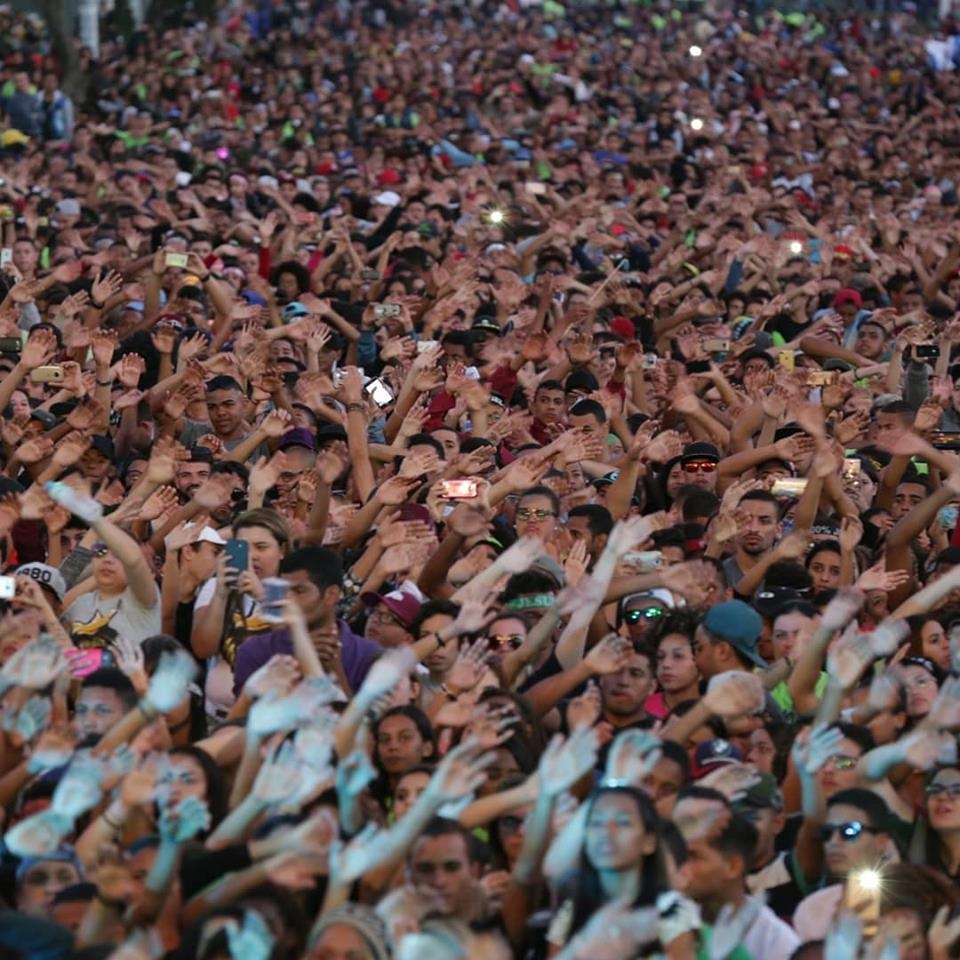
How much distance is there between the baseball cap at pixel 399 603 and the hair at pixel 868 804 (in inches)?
84.0

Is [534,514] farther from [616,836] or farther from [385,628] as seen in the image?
[616,836]

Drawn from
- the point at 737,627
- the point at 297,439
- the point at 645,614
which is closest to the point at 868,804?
the point at 737,627

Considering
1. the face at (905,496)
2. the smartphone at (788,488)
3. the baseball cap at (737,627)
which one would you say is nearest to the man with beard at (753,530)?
the smartphone at (788,488)

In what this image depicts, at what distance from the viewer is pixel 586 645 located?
9320 mm

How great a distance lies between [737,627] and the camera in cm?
879

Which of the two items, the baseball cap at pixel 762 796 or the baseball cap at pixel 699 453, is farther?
the baseball cap at pixel 699 453

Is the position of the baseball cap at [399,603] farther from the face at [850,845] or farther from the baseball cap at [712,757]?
the face at [850,845]

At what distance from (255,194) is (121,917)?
13.7 m

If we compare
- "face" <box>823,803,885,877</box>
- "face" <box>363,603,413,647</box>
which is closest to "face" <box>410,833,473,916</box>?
"face" <box>823,803,885,877</box>

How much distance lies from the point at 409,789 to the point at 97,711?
1137 millimetres

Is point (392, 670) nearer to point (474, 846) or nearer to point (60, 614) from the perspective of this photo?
point (474, 846)

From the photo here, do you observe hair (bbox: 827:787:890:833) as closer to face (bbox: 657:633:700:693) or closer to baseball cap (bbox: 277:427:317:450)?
face (bbox: 657:633:700:693)

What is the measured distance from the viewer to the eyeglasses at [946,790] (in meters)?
7.41

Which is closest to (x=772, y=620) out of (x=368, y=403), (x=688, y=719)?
(x=688, y=719)
